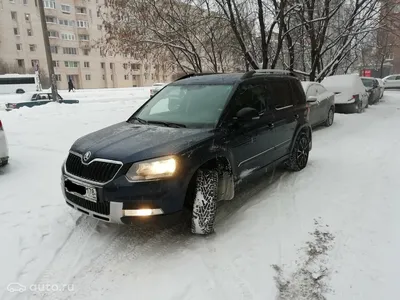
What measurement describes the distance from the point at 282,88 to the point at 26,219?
4292mm

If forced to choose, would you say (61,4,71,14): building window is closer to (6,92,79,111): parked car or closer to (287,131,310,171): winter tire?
(6,92,79,111): parked car

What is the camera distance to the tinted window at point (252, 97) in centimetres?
434

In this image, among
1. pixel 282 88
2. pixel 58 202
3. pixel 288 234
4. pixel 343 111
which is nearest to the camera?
pixel 288 234

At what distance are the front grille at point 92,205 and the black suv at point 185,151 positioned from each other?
12 mm

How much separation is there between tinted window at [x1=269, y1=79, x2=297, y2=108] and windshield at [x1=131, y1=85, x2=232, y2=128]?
1.06 m

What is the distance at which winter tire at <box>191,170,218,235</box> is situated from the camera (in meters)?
3.58

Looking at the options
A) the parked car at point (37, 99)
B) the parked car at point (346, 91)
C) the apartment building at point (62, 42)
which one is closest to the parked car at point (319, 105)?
the parked car at point (346, 91)

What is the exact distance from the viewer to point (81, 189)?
11.3 ft

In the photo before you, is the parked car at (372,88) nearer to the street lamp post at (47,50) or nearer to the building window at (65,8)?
the street lamp post at (47,50)

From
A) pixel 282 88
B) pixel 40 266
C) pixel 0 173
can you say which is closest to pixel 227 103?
pixel 282 88

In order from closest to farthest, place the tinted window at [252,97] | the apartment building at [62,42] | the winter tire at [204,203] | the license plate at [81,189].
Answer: the license plate at [81,189] < the winter tire at [204,203] < the tinted window at [252,97] < the apartment building at [62,42]

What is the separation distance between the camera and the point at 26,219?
4219 millimetres

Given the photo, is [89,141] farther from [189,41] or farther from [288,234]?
[189,41]

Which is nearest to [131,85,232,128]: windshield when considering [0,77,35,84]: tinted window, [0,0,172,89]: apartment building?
[0,77,35,84]: tinted window
